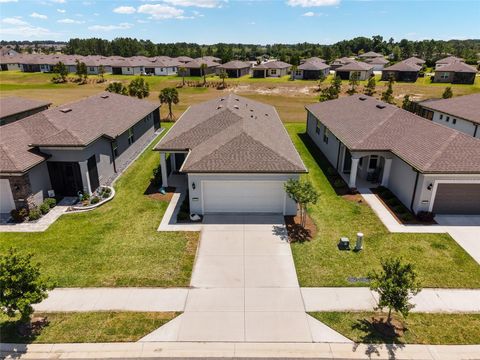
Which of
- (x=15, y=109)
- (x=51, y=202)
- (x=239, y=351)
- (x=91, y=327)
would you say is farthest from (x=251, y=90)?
(x=239, y=351)

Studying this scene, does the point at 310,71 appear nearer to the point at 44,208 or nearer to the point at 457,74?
the point at 457,74

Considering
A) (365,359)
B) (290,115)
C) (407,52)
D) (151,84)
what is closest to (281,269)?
(365,359)

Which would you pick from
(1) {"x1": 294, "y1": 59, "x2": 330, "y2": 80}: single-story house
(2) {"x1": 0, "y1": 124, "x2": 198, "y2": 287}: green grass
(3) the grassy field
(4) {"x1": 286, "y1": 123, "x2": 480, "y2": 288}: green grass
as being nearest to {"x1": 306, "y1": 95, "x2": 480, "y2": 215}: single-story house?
(4) {"x1": 286, "y1": 123, "x2": 480, "y2": 288}: green grass

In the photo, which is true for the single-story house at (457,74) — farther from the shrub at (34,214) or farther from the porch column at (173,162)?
the shrub at (34,214)

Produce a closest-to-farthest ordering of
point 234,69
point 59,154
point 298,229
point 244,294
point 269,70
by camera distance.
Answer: point 244,294
point 298,229
point 59,154
point 234,69
point 269,70

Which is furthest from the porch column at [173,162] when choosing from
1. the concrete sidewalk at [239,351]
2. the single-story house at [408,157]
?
the concrete sidewalk at [239,351]

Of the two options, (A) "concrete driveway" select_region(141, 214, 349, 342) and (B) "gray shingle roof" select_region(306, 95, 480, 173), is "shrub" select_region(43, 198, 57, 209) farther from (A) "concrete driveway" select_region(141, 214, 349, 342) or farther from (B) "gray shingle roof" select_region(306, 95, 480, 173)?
(B) "gray shingle roof" select_region(306, 95, 480, 173)
